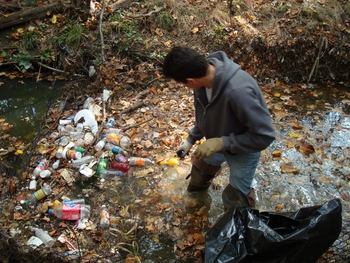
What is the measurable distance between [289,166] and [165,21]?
3893 mm

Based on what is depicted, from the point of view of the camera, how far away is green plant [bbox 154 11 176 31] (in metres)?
6.25

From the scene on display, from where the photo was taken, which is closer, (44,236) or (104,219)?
(44,236)

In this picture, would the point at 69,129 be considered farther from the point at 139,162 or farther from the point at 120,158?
the point at 139,162

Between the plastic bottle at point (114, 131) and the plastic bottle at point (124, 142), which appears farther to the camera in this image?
the plastic bottle at point (114, 131)

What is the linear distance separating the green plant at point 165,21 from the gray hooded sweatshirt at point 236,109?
4.28m

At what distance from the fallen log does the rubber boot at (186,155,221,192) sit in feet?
17.1

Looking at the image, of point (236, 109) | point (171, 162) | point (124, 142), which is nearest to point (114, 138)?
point (124, 142)

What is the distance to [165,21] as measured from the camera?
627 cm

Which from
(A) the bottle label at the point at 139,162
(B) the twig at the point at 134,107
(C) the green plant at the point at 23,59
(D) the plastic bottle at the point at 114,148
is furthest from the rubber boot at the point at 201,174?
(C) the green plant at the point at 23,59

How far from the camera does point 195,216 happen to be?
3352mm

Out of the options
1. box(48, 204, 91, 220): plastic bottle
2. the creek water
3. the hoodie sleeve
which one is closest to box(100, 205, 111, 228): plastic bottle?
box(48, 204, 91, 220): plastic bottle

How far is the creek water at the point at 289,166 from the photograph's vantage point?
3413 mm

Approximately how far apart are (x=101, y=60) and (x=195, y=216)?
3.50m

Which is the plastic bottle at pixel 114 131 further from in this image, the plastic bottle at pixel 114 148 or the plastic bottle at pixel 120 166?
the plastic bottle at pixel 120 166
